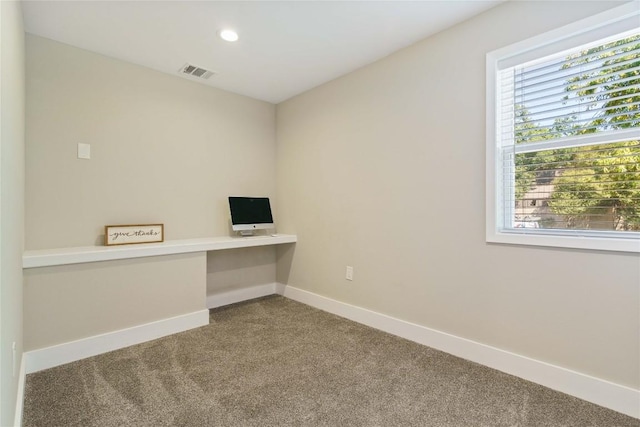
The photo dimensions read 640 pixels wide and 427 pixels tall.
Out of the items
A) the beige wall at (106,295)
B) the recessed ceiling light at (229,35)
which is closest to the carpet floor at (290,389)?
the beige wall at (106,295)

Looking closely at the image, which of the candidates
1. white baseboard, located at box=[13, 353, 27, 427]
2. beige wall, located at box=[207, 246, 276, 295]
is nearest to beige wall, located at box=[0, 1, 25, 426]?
white baseboard, located at box=[13, 353, 27, 427]

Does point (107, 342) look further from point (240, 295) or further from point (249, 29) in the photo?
point (249, 29)

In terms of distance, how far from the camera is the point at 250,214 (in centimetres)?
342

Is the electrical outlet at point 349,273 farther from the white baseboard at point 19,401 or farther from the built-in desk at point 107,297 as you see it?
the white baseboard at point 19,401

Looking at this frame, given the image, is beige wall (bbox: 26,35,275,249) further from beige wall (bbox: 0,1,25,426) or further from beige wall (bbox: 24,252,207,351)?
beige wall (bbox: 0,1,25,426)

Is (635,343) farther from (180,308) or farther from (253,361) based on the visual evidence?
(180,308)

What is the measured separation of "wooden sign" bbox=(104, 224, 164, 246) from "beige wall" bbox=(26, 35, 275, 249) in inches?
4.8

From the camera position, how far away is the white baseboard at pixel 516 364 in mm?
1608

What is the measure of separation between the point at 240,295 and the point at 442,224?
7.68 ft

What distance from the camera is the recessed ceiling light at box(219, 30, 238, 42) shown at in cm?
228

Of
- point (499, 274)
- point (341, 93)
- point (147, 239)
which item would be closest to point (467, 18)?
point (341, 93)

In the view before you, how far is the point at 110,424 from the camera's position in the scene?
1510 mm

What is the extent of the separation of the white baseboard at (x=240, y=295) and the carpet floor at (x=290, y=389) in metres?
0.80

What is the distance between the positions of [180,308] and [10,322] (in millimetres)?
1358
